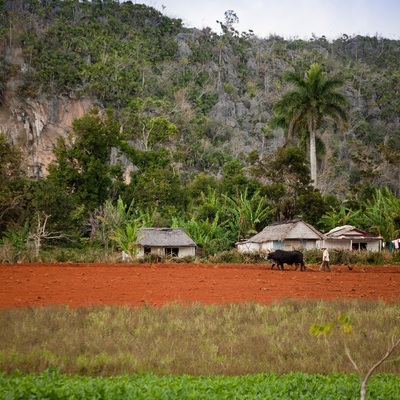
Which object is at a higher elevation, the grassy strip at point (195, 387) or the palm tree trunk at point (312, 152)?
the palm tree trunk at point (312, 152)

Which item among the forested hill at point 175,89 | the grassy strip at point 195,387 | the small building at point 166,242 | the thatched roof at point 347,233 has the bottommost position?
the grassy strip at point 195,387

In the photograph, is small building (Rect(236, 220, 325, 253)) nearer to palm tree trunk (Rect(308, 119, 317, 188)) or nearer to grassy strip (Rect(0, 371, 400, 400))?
palm tree trunk (Rect(308, 119, 317, 188))

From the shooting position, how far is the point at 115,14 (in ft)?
289

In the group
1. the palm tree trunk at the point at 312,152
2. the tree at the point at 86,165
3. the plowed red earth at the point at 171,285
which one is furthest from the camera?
the palm tree trunk at the point at 312,152

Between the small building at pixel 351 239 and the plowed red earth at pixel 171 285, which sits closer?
the plowed red earth at pixel 171 285

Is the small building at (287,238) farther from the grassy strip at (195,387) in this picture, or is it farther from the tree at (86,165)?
the grassy strip at (195,387)

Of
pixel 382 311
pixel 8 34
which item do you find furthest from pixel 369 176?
pixel 382 311

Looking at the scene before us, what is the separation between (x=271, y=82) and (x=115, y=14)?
23753 millimetres

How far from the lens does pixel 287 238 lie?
37.0 metres

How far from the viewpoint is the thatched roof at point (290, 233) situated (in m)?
37.1

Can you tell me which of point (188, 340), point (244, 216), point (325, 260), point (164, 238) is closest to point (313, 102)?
point (244, 216)

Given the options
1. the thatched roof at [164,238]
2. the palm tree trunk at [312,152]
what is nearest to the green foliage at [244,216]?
the thatched roof at [164,238]

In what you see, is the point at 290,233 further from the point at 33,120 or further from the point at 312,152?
the point at 33,120

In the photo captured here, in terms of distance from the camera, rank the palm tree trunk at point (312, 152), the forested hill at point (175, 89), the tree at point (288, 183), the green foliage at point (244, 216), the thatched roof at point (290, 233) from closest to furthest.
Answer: the thatched roof at point (290, 233), the green foliage at point (244, 216), the tree at point (288, 183), the palm tree trunk at point (312, 152), the forested hill at point (175, 89)
